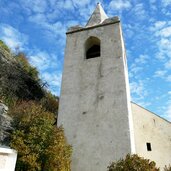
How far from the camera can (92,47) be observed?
63.4 feet

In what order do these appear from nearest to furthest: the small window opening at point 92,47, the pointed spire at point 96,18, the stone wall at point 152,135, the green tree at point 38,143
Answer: the green tree at point 38,143, the stone wall at point 152,135, the small window opening at point 92,47, the pointed spire at point 96,18

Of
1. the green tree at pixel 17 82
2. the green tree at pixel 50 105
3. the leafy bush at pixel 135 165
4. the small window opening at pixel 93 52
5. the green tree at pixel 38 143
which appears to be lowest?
the leafy bush at pixel 135 165

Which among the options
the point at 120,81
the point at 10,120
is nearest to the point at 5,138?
the point at 10,120

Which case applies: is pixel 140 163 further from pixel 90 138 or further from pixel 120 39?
pixel 120 39

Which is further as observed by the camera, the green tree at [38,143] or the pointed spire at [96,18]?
the pointed spire at [96,18]

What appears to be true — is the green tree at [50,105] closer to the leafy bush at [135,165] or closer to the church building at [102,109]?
the church building at [102,109]

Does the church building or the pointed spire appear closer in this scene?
the church building

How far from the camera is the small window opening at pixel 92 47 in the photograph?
1850 centimetres

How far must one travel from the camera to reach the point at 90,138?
14.2m

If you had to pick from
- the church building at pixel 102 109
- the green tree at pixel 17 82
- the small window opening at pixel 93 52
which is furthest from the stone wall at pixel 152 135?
the green tree at pixel 17 82

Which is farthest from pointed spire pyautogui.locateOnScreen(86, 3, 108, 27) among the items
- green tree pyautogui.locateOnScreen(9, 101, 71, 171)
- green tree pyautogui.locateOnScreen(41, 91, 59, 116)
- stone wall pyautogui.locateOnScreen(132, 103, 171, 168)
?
green tree pyautogui.locateOnScreen(9, 101, 71, 171)

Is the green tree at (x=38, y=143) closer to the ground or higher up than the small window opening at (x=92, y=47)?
closer to the ground

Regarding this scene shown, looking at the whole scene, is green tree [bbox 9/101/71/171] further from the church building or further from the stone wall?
the stone wall

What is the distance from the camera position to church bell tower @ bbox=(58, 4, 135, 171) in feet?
44.8
